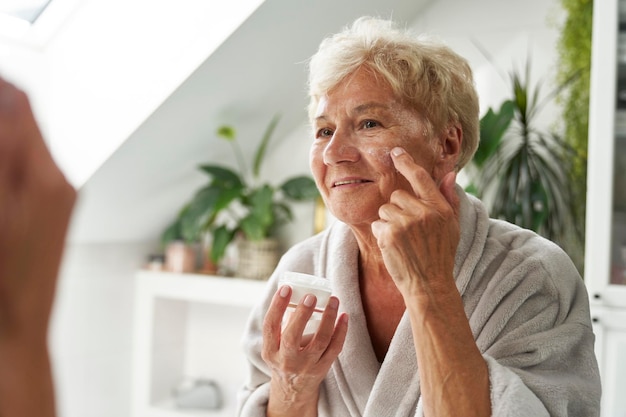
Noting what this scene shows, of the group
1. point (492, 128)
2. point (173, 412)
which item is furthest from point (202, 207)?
point (492, 128)

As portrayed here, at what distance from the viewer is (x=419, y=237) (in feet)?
3.27

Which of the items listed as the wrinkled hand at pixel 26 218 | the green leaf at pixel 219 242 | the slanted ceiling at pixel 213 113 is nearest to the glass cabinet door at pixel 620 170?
the slanted ceiling at pixel 213 113

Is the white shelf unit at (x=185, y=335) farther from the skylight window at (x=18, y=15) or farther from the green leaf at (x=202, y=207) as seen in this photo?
the skylight window at (x=18, y=15)

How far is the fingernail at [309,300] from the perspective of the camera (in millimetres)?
1086

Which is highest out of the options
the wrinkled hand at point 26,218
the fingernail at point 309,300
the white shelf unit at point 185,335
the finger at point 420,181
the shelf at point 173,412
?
the finger at point 420,181

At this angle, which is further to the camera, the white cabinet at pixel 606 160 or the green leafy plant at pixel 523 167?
the green leafy plant at pixel 523 167

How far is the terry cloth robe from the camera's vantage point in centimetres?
105

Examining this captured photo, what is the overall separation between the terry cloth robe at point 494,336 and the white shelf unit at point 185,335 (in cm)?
121

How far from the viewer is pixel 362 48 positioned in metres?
1.23

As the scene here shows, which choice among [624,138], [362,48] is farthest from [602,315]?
→ [362,48]

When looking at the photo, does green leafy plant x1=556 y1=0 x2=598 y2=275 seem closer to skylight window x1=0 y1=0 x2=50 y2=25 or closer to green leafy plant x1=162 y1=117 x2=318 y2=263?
green leafy plant x1=162 y1=117 x2=318 y2=263

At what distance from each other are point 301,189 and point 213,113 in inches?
18.1

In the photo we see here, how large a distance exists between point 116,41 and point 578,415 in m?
1.87

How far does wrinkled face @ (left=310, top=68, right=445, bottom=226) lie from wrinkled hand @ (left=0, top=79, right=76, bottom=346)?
928 millimetres
